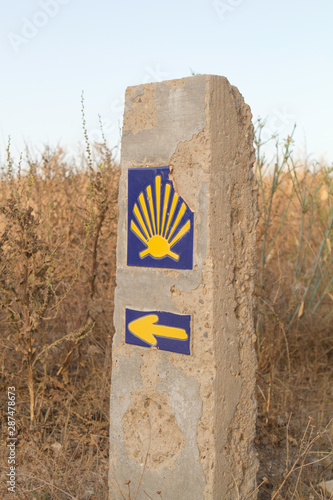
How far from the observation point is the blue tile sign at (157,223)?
6.79ft

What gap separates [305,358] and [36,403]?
225 cm

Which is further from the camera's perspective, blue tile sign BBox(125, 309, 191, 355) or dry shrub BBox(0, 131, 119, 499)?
dry shrub BBox(0, 131, 119, 499)

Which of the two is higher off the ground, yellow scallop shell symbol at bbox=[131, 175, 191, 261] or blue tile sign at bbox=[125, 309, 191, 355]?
yellow scallop shell symbol at bbox=[131, 175, 191, 261]

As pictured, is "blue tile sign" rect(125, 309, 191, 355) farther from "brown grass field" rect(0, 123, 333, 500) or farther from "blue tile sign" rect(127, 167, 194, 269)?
"brown grass field" rect(0, 123, 333, 500)

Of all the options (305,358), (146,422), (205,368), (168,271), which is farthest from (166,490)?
(305,358)

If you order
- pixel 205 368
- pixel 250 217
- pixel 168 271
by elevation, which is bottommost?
pixel 205 368

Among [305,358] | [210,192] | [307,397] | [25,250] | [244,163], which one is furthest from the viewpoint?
[305,358]

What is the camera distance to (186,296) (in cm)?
207

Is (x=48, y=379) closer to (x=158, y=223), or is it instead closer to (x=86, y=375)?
(x=86, y=375)

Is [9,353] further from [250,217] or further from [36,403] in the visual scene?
[250,217]

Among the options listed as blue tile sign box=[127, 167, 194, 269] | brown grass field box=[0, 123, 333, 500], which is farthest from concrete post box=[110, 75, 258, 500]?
brown grass field box=[0, 123, 333, 500]

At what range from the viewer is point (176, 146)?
2.11 m

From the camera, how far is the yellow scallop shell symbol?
2.09 metres

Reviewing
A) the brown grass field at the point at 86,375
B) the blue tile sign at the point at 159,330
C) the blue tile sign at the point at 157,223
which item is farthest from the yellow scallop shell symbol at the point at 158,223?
the brown grass field at the point at 86,375
